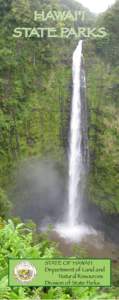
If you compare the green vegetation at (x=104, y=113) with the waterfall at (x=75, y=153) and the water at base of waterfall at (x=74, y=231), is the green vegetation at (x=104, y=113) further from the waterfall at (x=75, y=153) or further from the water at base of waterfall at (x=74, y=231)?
the water at base of waterfall at (x=74, y=231)

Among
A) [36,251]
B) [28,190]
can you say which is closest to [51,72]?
[28,190]

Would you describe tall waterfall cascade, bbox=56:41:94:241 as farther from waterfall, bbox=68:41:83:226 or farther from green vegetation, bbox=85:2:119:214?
green vegetation, bbox=85:2:119:214

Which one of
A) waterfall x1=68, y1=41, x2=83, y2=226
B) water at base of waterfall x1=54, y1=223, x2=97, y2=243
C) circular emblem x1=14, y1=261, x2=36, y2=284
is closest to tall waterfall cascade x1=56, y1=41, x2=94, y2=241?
waterfall x1=68, y1=41, x2=83, y2=226

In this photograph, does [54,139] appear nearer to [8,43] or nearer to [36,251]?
[8,43]

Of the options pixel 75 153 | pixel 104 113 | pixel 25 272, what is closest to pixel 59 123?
pixel 75 153

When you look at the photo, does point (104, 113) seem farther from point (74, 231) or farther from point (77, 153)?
point (74, 231)

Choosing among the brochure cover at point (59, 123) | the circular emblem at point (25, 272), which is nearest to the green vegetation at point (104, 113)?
the brochure cover at point (59, 123)
